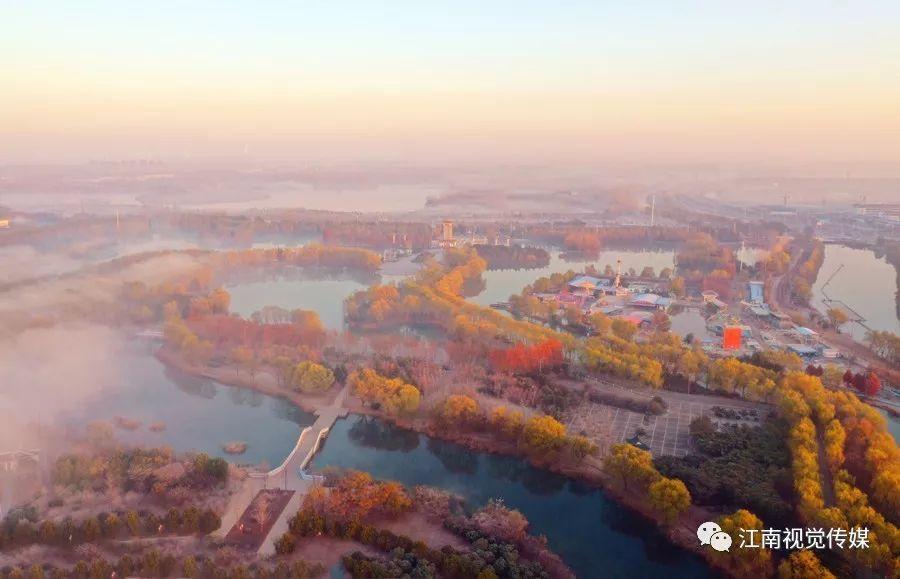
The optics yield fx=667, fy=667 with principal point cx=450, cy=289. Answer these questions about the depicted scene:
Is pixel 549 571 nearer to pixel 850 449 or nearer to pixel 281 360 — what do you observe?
pixel 850 449

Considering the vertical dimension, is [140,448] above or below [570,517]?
above

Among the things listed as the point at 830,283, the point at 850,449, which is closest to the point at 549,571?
the point at 850,449

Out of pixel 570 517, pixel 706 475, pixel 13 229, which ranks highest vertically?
pixel 13 229

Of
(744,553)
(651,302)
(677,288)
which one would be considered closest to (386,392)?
(744,553)

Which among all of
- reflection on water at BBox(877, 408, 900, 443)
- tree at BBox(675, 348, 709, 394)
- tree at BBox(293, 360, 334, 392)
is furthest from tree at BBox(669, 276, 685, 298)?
tree at BBox(293, 360, 334, 392)

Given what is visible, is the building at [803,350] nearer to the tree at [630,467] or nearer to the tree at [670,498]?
the tree at [630,467]

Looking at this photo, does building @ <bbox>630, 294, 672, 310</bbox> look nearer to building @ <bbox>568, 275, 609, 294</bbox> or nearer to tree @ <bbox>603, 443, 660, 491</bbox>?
building @ <bbox>568, 275, 609, 294</bbox>

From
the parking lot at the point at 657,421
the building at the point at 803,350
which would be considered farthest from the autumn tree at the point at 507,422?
the building at the point at 803,350
